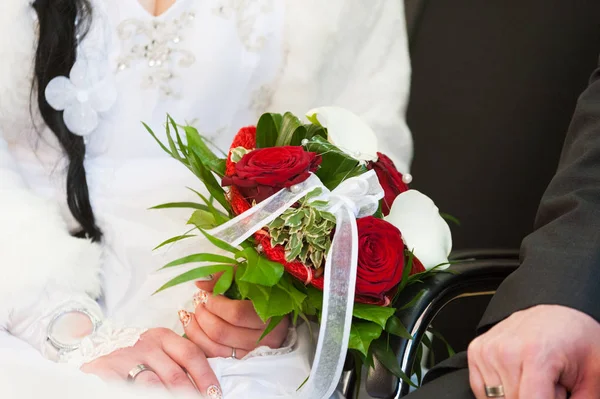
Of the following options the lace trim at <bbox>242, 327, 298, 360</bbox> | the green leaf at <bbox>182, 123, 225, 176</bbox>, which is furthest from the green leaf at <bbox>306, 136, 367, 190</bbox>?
the lace trim at <bbox>242, 327, 298, 360</bbox>

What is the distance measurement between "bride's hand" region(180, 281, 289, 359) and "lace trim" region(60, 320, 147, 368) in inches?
3.2

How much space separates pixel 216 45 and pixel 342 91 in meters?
0.26

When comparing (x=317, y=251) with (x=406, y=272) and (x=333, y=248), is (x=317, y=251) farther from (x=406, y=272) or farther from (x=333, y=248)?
(x=406, y=272)

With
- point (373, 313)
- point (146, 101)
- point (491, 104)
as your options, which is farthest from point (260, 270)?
point (491, 104)

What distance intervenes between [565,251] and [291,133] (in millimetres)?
367

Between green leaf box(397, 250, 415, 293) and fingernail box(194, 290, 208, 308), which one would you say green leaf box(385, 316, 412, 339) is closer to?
green leaf box(397, 250, 415, 293)

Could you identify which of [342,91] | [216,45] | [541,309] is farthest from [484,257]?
[216,45]

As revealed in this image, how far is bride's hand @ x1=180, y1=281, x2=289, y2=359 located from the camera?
895 mm

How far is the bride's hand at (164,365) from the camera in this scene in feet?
2.73

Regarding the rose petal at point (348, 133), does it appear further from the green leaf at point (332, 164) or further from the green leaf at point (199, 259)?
the green leaf at point (199, 259)

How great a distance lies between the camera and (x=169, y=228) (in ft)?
3.64

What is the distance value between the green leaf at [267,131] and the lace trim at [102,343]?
310mm

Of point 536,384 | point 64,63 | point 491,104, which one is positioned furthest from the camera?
point 491,104

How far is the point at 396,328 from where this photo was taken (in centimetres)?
81
